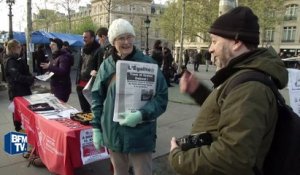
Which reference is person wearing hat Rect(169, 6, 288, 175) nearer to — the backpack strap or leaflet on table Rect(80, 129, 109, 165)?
the backpack strap

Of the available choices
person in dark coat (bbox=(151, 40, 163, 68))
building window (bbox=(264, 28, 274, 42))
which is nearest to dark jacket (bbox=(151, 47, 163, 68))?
person in dark coat (bbox=(151, 40, 163, 68))

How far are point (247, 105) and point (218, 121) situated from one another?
218mm

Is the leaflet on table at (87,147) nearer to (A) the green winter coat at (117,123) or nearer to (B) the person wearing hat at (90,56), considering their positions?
(A) the green winter coat at (117,123)

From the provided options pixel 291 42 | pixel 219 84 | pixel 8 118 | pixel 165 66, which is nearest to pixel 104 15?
pixel 291 42

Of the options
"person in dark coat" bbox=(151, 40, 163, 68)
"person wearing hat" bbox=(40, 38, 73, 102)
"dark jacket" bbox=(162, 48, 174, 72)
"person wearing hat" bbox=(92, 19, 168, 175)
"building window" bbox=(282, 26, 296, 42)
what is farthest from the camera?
"building window" bbox=(282, 26, 296, 42)

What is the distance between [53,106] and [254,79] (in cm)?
387

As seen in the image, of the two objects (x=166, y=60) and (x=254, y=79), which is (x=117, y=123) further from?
(x=166, y=60)

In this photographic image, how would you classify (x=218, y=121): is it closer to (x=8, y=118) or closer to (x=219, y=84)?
(x=219, y=84)

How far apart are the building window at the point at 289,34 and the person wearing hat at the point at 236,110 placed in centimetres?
5492

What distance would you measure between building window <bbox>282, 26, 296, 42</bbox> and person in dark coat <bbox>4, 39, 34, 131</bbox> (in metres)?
52.7

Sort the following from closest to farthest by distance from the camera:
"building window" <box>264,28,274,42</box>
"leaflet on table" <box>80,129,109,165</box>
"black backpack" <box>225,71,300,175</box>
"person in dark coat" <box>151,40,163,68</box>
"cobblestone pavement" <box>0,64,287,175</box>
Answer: "black backpack" <box>225,71,300,175</box> → "leaflet on table" <box>80,129,109,165</box> → "cobblestone pavement" <box>0,64,287,175</box> → "person in dark coat" <box>151,40,163,68</box> → "building window" <box>264,28,274,42</box>

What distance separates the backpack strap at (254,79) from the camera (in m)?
1.34

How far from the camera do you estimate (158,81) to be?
9.69 feet

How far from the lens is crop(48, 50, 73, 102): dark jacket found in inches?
218
